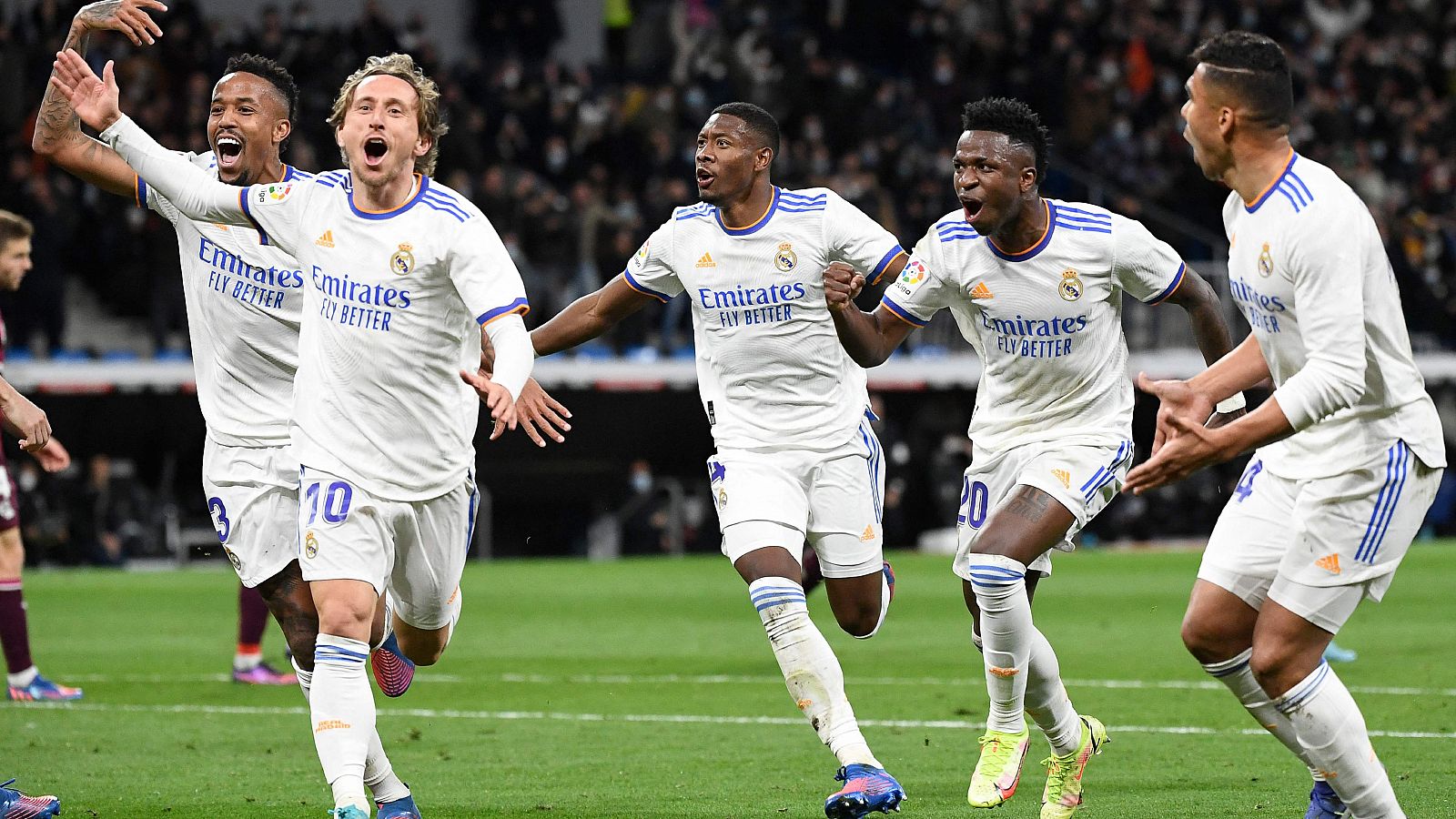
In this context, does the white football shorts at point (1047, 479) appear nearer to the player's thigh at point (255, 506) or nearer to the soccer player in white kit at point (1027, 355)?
the soccer player in white kit at point (1027, 355)

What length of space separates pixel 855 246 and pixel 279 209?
251cm

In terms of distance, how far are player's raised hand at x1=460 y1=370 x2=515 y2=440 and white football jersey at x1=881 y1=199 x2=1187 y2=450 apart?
2090 millimetres

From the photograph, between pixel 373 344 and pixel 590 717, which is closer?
pixel 373 344

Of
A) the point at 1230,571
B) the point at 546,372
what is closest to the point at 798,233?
the point at 1230,571

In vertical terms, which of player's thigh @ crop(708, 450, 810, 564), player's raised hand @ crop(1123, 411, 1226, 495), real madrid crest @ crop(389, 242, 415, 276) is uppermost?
real madrid crest @ crop(389, 242, 415, 276)

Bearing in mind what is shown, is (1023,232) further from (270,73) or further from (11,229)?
(11,229)

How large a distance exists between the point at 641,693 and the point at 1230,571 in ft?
20.3

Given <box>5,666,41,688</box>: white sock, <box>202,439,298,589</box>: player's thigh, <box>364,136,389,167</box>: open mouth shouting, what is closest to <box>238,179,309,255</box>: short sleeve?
<box>364,136,389,167</box>: open mouth shouting

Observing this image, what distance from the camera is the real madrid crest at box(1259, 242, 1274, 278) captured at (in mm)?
5652

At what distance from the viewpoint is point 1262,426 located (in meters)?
5.38

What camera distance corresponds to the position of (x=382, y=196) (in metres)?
6.66

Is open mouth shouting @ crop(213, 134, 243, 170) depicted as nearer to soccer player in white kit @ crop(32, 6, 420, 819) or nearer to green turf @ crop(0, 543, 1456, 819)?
soccer player in white kit @ crop(32, 6, 420, 819)

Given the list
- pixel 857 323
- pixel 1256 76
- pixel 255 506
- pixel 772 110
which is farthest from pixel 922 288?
pixel 772 110

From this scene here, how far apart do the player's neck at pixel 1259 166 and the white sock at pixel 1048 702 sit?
2257 millimetres
